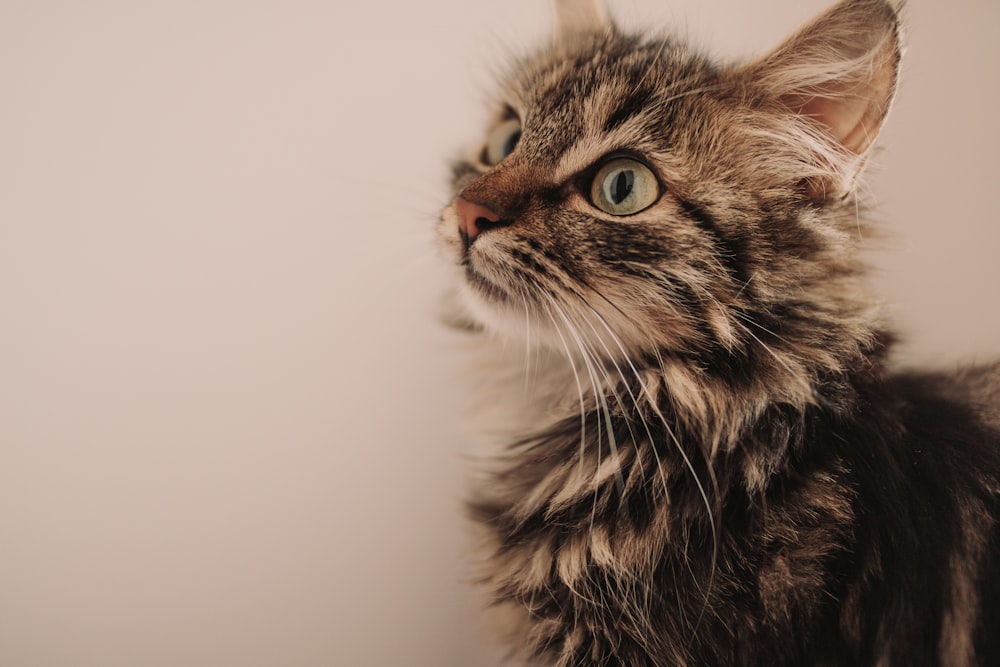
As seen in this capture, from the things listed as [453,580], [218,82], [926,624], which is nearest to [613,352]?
[926,624]

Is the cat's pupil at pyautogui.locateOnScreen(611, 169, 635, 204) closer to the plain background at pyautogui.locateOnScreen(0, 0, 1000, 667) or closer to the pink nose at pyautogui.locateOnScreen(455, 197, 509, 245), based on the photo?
the pink nose at pyautogui.locateOnScreen(455, 197, 509, 245)

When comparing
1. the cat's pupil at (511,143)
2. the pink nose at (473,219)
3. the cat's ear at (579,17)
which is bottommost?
the pink nose at (473,219)

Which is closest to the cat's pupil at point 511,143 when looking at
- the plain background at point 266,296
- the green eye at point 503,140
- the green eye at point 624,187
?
the green eye at point 503,140

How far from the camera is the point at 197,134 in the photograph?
0.84 metres

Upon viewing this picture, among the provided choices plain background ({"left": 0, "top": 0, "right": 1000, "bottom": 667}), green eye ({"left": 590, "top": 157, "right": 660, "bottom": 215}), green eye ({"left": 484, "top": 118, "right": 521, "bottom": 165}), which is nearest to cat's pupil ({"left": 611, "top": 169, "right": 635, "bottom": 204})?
green eye ({"left": 590, "top": 157, "right": 660, "bottom": 215})

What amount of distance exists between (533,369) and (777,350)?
0.39 meters

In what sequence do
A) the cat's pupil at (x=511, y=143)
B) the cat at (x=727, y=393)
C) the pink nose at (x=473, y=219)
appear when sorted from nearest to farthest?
the cat at (x=727, y=393)
the pink nose at (x=473, y=219)
the cat's pupil at (x=511, y=143)

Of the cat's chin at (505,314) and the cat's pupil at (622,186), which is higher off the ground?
the cat's pupil at (622,186)

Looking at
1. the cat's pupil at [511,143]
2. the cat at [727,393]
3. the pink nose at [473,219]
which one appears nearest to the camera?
the cat at [727,393]

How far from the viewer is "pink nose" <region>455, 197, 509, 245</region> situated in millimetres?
761

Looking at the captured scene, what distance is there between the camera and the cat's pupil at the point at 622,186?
776 millimetres

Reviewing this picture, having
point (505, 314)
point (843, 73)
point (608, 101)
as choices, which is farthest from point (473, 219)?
point (843, 73)

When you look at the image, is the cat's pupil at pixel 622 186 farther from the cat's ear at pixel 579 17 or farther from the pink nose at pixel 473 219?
the cat's ear at pixel 579 17

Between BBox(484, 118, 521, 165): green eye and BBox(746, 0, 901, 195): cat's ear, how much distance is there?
1.25 ft
